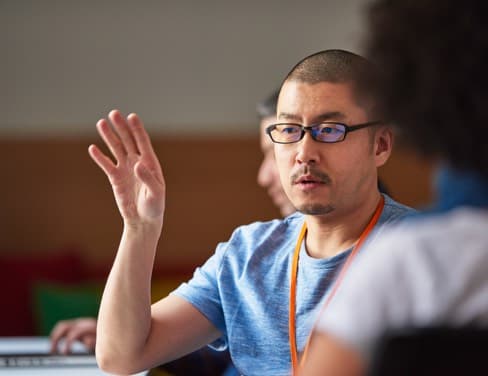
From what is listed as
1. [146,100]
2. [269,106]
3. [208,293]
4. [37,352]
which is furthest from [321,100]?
[146,100]

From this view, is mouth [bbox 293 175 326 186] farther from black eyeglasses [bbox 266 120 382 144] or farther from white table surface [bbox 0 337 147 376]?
white table surface [bbox 0 337 147 376]

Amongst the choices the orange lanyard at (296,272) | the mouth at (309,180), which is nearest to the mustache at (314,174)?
the mouth at (309,180)

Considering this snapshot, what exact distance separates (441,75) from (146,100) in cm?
371

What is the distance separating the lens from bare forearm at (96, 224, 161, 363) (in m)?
1.64

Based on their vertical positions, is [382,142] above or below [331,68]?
below

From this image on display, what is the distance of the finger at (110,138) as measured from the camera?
5.17 feet

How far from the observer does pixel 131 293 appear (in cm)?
165

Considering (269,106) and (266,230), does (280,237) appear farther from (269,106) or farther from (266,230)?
(269,106)

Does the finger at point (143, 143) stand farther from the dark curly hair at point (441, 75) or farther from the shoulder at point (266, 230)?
the dark curly hair at point (441, 75)

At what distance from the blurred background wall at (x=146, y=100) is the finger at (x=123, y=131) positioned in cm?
292

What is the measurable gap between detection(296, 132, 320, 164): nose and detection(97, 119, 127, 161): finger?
327 millimetres

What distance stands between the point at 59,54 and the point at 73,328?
2606 millimetres

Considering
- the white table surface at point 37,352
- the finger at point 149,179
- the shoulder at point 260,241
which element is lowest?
the white table surface at point 37,352

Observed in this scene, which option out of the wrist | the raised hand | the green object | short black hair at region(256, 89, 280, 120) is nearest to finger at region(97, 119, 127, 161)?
the raised hand
